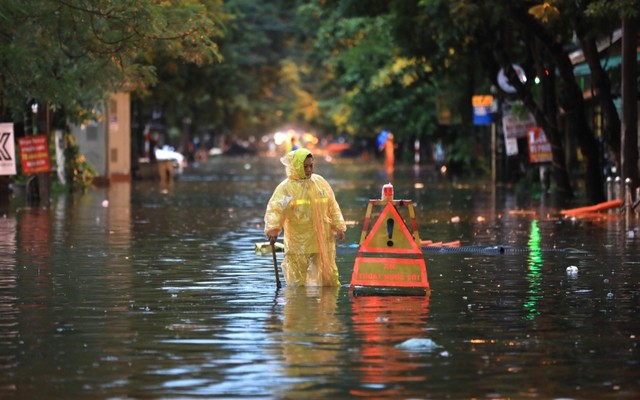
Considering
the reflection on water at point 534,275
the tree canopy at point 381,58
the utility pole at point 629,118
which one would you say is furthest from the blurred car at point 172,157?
the reflection on water at point 534,275

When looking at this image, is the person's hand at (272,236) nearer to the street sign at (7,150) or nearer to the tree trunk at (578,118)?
the street sign at (7,150)

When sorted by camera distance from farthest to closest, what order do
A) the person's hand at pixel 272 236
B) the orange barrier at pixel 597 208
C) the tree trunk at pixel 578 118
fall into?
the tree trunk at pixel 578 118 → the orange barrier at pixel 597 208 → the person's hand at pixel 272 236

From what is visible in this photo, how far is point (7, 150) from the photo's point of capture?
103 ft

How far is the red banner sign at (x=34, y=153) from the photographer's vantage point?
3438 centimetres

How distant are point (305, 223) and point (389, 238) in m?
0.99

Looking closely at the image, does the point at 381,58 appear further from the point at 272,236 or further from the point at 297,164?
the point at 272,236

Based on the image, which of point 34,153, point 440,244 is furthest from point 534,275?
point 34,153

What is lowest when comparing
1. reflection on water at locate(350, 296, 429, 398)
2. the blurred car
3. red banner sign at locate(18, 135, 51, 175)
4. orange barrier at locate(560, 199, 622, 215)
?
reflection on water at locate(350, 296, 429, 398)

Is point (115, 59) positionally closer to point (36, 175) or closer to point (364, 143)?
point (36, 175)

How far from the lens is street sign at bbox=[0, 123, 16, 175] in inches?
1226

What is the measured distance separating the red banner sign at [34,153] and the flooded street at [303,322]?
30.9ft

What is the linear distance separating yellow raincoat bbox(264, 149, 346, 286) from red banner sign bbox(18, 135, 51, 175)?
1916 cm

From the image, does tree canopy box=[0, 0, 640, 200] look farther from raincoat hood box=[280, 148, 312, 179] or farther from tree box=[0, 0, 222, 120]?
raincoat hood box=[280, 148, 312, 179]

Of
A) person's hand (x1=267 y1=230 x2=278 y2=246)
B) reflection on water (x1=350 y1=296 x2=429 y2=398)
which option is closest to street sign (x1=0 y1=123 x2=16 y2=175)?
person's hand (x1=267 y1=230 x2=278 y2=246)
